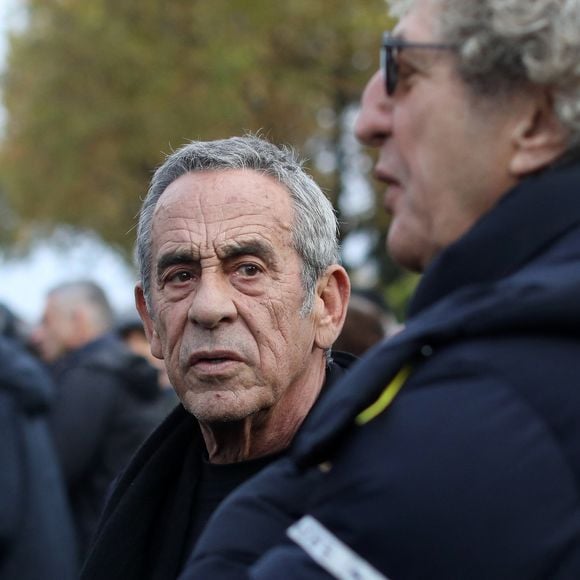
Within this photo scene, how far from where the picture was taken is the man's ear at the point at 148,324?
3.27 meters

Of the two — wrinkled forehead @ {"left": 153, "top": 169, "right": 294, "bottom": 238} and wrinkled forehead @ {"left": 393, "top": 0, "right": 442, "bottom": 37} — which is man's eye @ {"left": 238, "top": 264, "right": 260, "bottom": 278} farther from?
wrinkled forehead @ {"left": 393, "top": 0, "right": 442, "bottom": 37}

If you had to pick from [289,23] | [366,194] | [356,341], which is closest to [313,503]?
[356,341]

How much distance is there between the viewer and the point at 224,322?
3057mm

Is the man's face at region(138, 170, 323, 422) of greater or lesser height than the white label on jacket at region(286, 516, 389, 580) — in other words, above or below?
above

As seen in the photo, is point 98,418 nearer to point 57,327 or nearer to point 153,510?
point 57,327

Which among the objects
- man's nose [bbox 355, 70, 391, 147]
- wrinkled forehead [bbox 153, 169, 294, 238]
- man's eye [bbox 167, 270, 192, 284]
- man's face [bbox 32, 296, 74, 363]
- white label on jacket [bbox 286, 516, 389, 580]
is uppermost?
man's face [bbox 32, 296, 74, 363]

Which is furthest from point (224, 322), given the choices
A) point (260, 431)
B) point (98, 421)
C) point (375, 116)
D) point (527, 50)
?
point (98, 421)

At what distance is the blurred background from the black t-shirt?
15.0m

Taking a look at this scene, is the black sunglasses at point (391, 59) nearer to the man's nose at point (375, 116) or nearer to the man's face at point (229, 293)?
the man's nose at point (375, 116)

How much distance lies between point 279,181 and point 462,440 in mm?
1756

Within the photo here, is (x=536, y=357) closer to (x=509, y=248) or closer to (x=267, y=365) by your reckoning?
(x=509, y=248)

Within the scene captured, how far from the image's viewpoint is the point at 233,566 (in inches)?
67.5

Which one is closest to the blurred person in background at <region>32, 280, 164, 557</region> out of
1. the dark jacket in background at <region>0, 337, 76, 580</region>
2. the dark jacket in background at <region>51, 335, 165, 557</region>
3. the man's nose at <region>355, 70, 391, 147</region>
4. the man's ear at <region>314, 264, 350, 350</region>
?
the dark jacket in background at <region>51, 335, 165, 557</region>

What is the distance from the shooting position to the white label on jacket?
59.2 inches
